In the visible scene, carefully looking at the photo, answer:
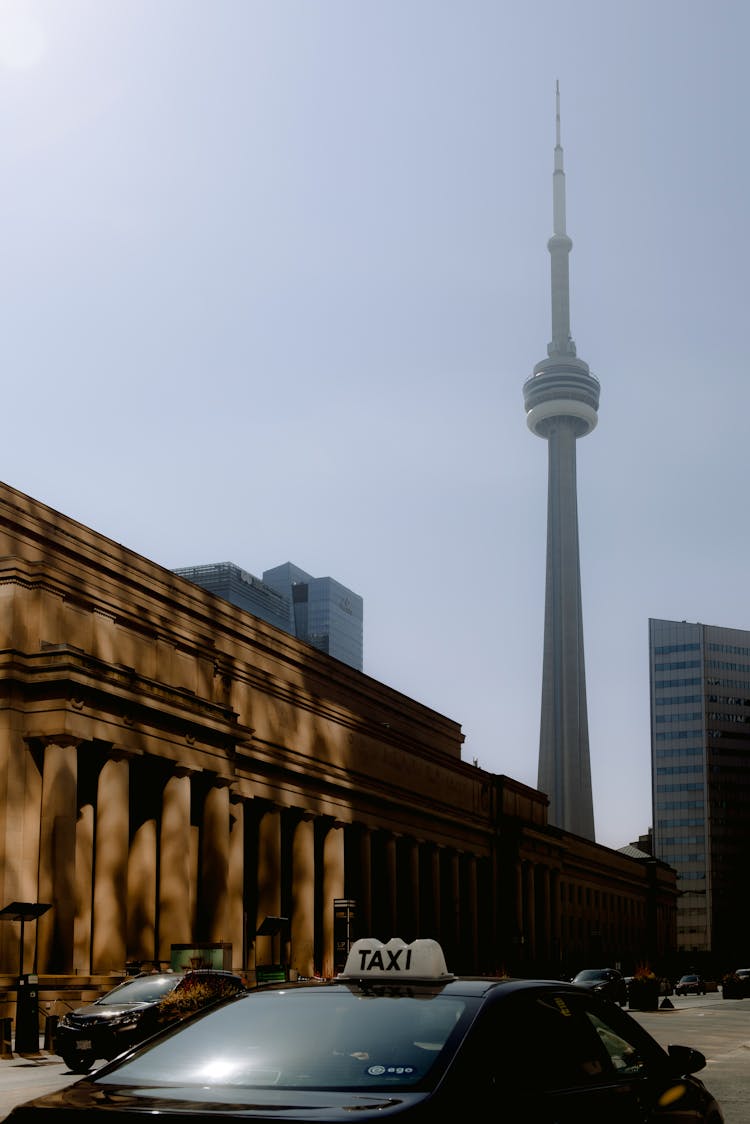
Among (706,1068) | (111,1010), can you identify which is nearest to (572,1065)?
(706,1068)

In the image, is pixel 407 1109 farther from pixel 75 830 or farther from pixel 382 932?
pixel 382 932

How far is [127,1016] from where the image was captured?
26.9 metres

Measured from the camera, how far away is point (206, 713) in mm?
56031

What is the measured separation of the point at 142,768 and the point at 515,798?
210 feet

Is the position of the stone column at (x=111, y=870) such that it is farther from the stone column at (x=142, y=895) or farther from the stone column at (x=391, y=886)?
the stone column at (x=391, y=886)

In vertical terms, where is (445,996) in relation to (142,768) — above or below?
below

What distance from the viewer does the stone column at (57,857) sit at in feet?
151

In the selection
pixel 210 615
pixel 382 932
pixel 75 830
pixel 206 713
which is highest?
pixel 210 615

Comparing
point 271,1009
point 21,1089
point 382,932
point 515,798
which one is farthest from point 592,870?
point 271,1009

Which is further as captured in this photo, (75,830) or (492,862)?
(492,862)

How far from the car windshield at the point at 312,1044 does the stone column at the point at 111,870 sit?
1746 inches

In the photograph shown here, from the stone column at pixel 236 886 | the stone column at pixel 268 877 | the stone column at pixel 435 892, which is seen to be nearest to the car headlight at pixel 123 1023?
the stone column at pixel 236 886

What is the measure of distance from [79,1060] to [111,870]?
23364 mm

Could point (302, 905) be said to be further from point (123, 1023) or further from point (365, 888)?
point (123, 1023)
